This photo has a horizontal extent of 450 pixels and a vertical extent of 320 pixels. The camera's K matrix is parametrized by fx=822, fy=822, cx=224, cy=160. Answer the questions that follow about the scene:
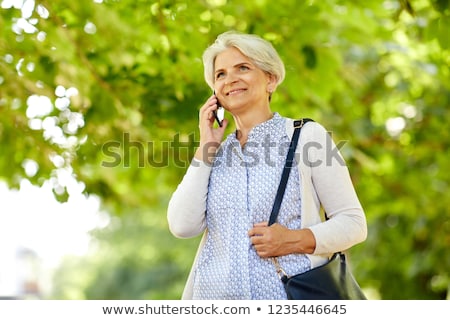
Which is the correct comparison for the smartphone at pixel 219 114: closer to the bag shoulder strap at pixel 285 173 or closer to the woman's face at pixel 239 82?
the woman's face at pixel 239 82

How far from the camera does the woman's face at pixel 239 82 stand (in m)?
2.96

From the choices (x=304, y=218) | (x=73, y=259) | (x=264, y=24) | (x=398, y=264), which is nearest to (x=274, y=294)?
(x=304, y=218)

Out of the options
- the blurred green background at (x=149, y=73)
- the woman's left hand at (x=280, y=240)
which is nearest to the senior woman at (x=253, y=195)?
the woman's left hand at (x=280, y=240)

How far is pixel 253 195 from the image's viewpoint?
283cm

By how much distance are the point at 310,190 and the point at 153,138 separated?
325cm

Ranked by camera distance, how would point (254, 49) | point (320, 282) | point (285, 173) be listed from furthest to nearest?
point (254, 49)
point (285, 173)
point (320, 282)

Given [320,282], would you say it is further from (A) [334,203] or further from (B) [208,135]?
(B) [208,135]

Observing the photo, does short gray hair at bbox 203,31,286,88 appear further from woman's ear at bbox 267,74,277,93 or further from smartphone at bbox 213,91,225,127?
smartphone at bbox 213,91,225,127

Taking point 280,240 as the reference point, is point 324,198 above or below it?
above

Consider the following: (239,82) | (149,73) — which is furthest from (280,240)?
(149,73)

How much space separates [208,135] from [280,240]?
507 millimetres

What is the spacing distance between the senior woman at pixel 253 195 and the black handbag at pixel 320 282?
0.03m

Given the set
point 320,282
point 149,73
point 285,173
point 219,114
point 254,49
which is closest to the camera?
point 320,282
